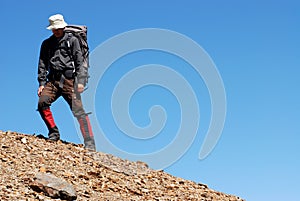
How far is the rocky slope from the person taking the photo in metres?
10.8

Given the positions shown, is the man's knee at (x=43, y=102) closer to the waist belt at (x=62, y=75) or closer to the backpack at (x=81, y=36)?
the waist belt at (x=62, y=75)

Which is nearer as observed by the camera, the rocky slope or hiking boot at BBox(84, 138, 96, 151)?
the rocky slope

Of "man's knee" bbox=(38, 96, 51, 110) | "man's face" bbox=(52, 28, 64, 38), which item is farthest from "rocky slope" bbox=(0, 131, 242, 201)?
"man's face" bbox=(52, 28, 64, 38)

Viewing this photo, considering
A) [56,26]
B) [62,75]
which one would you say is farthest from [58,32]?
[62,75]

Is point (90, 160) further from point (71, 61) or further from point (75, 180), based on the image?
point (71, 61)

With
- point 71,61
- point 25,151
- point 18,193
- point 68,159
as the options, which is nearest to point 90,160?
point 68,159

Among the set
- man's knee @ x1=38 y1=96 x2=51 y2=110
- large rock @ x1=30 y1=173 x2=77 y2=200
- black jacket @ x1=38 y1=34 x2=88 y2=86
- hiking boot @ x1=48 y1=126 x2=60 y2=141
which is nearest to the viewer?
large rock @ x1=30 y1=173 x2=77 y2=200

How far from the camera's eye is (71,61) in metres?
14.0

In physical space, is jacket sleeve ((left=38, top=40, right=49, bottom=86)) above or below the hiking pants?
above

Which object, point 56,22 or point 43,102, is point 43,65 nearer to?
point 43,102

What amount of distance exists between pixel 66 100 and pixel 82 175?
255 cm

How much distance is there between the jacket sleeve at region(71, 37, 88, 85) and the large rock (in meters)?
3.78

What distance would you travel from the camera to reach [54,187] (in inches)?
412

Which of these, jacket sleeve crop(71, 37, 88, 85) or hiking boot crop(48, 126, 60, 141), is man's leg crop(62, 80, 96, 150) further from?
hiking boot crop(48, 126, 60, 141)
